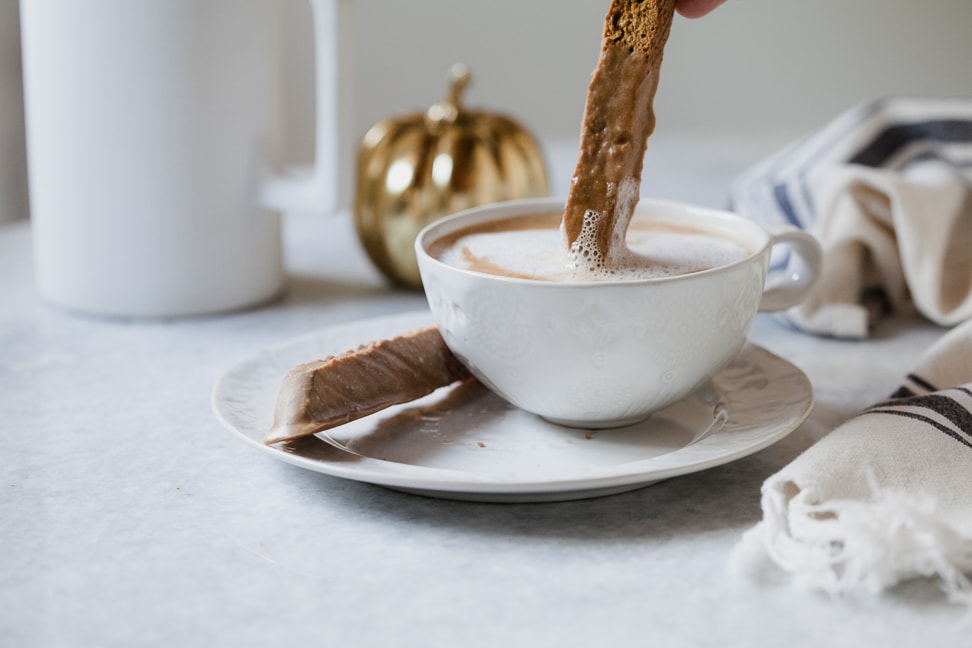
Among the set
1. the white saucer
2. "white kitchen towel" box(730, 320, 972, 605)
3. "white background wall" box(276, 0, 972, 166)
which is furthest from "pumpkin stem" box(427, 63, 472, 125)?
"white background wall" box(276, 0, 972, 166)

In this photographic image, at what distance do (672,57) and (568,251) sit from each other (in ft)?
6.69

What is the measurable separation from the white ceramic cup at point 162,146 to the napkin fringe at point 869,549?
2.11 feet

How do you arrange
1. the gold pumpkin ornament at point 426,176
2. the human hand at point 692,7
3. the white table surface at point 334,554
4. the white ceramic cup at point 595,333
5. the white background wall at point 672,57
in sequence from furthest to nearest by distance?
the white background wall at point 672,57, the gold pumpkin ornament at point 426,176, the human hand at point 692,7, the white ceramic cup at point 595,333, the white table surface at point 334,554

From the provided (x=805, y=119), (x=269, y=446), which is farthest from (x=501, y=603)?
(x=805, y=119)

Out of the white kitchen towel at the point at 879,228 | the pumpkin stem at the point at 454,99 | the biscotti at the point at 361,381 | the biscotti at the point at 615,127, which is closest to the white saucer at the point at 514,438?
the biscotti at the point at 361,381

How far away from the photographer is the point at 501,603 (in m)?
0.56

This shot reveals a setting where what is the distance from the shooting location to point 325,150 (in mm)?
1090

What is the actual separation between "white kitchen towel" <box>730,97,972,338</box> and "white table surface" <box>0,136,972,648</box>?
0.17 m

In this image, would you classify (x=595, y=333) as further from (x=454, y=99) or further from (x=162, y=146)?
(x=454, y=99)

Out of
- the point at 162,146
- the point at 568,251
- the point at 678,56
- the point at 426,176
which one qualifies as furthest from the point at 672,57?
the point at 568,251

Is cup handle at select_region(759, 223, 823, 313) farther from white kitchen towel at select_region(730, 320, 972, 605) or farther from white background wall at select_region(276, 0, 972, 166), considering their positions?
white background wall at select_region(276, 0, 972, 166)

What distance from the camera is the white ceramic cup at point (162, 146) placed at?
100cm

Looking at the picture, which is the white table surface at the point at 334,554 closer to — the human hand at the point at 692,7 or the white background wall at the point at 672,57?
the human hand at the point at 692,7

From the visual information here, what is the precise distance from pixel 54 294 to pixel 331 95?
34 centimetres
